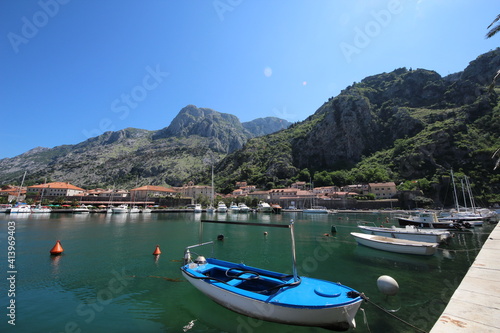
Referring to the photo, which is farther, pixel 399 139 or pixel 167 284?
Result: pixel 399 139

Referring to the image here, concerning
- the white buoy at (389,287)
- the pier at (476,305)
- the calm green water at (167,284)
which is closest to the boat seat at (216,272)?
the calm green water at (167,284)

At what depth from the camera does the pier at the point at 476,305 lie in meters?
3.37

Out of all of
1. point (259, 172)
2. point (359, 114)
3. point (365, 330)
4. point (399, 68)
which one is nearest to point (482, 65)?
point (399, 68)

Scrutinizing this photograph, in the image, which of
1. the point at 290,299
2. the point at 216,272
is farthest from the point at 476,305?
the point at 216,272

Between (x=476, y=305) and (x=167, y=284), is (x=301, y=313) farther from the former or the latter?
(x=167, y=284)

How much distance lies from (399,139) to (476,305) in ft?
431

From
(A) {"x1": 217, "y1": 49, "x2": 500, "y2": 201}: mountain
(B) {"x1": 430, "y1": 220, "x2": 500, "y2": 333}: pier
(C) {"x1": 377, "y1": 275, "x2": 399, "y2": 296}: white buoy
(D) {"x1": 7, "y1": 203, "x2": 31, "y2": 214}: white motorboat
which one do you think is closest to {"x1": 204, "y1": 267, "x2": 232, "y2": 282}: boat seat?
(C) {"x1": 377, "y1": 275, "x2": 399, "y2": 296}: white buoy

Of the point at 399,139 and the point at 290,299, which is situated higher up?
the point at 399,139

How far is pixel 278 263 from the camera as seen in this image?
1562cm

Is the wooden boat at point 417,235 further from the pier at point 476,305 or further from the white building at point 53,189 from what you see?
the white building at point 53,189

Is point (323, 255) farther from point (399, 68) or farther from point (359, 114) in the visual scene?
point (399, 68)

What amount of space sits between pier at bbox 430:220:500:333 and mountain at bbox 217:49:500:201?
299 feet

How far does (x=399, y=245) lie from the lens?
17797 mm

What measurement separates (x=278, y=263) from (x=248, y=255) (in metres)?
3.21
